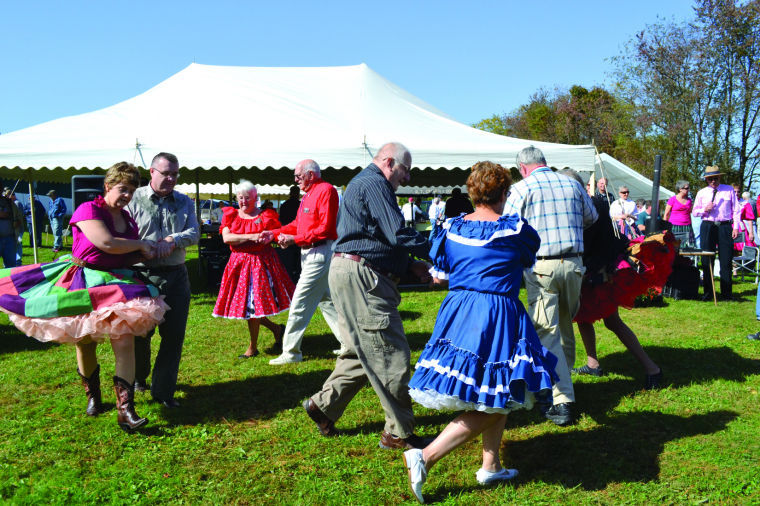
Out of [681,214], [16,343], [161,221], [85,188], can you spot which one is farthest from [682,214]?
[16,343]

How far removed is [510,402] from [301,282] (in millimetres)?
3080

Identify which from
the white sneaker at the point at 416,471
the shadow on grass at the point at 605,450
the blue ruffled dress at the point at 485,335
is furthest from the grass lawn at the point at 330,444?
the blue ruffled dress at the point at 485,335

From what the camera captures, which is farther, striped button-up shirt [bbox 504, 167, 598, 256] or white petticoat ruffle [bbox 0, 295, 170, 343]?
striped button-up shirt [bbox 504, 167, 598, 256]

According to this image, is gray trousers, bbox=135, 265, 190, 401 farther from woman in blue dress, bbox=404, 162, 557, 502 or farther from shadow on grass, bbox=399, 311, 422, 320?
shadow on grass, bbox=399, 311, 422, 320

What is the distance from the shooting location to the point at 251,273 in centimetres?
621

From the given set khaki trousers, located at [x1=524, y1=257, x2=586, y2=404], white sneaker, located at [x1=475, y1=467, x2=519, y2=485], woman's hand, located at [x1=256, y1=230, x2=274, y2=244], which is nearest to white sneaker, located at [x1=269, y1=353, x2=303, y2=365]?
woman's hand, located at [x1=256, y1=230, x2=274, y2=244]

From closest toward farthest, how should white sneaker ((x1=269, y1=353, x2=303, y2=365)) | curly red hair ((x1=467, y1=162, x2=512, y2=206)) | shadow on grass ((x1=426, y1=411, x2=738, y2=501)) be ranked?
curly red hair ((x1=467, y1=162, x2=512, y2=206)) < shadow on grass ((x1=426, y1=411, x2=738, y2=501)) < white sneaker ((x1=269, y1=353, x2=303, y2=365))

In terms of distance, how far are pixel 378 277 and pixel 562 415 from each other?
5.69ft

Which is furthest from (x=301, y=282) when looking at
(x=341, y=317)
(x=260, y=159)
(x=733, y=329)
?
(x=733, y=329)

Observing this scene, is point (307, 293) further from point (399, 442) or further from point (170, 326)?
point (399, 442)

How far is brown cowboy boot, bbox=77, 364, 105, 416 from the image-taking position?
442cm

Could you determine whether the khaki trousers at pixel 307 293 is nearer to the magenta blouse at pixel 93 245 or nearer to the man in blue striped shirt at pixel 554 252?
the magenta blouse at pixel 93 245

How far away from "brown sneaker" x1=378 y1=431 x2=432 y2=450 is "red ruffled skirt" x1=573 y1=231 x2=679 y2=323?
2079mm

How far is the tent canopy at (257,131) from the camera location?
28.8ft
